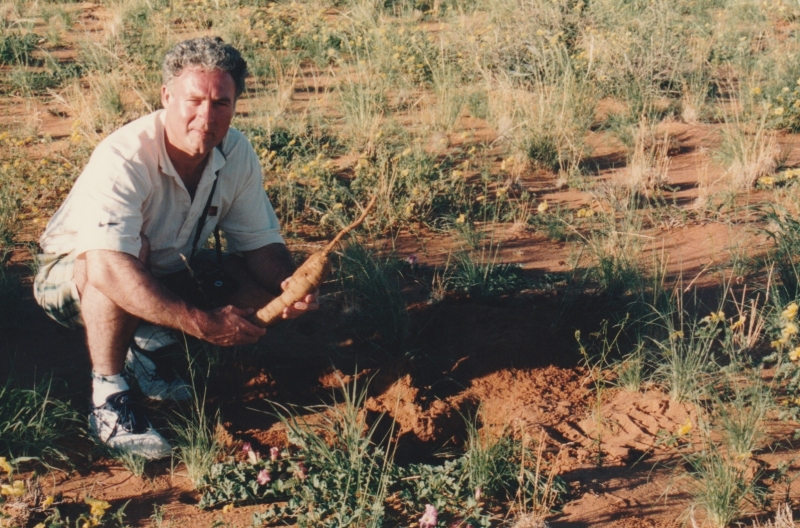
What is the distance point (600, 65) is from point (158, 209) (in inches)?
190

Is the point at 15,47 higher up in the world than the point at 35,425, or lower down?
higher up

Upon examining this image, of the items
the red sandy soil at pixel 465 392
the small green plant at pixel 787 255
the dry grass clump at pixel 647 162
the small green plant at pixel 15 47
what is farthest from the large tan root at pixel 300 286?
the small green plant at pixel 15 47

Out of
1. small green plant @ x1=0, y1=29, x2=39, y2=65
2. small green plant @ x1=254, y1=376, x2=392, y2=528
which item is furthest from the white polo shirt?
small green plant @ x1=0, y1=29, x2=39, y2=65

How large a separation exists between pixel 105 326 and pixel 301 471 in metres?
0.90

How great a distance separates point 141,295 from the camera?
294 centimetres

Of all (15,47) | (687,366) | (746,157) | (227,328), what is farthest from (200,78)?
(15,47)

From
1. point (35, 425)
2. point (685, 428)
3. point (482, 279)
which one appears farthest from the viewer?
point (482, 279)

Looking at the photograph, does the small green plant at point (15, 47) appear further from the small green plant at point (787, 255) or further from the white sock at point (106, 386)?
the small green plant at point (787, 255)

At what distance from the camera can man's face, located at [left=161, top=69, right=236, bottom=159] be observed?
125 inches

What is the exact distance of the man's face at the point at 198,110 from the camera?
3.17 m

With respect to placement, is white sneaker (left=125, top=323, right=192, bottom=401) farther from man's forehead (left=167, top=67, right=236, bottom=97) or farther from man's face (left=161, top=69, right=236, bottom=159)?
man's forehead (left=167, top=67, right=236, bottom=97)

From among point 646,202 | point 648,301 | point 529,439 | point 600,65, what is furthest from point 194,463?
point 600,65

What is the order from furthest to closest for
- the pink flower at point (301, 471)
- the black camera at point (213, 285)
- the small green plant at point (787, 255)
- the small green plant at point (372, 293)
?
the small green plant at point (787, 255) → the small green plant at point (372, 293) → the black camera at point (213, 285) → the pink flower at point (301, 471)

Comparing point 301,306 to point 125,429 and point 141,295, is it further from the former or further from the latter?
point 125,429
